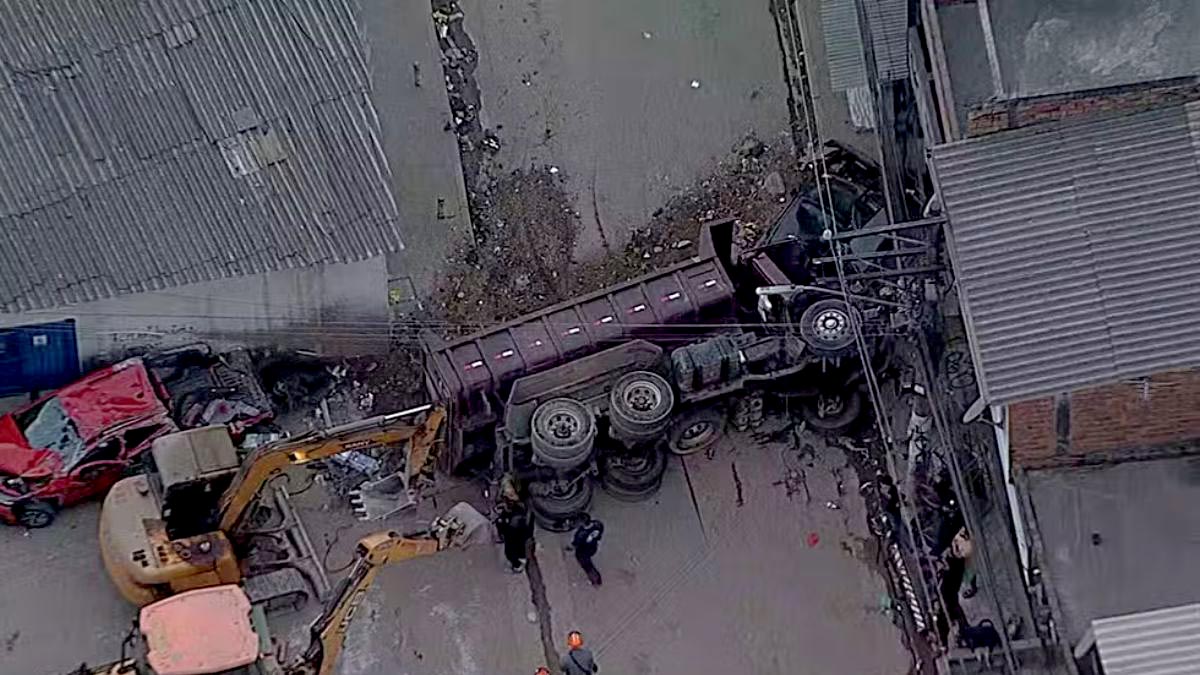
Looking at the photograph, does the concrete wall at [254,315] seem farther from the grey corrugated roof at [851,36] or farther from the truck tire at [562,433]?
the grey corrugated roof at [851,36]

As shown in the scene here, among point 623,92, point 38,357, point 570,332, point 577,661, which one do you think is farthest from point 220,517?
point 623,92

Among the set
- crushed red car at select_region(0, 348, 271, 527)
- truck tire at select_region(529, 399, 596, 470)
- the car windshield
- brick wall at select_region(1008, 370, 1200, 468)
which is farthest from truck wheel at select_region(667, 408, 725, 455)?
the car windshield

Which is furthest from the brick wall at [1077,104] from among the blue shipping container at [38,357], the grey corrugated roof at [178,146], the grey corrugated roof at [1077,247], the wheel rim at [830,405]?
the blue shipping container at [38,357]

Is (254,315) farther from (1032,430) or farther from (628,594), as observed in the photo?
(1032,430)

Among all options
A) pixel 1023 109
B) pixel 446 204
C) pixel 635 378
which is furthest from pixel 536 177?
pixel 1023 109

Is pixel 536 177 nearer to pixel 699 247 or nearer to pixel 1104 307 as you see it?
pixel 699 247
